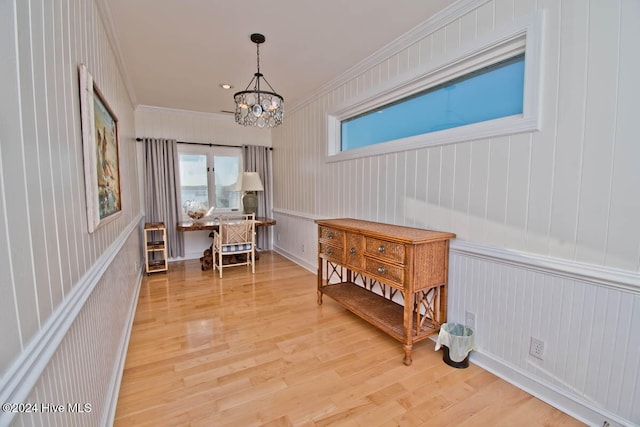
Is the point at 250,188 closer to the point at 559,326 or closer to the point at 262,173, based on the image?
the point at 262,173

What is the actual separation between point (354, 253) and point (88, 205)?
1923 millimetres

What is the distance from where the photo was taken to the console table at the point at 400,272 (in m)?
2.11

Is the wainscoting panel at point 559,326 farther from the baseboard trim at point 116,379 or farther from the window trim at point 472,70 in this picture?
the baseboard trim at point 116,379

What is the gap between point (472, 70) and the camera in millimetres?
2182

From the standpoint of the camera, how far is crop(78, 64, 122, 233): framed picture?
4.70ft

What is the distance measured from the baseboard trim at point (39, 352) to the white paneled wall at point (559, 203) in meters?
2.30

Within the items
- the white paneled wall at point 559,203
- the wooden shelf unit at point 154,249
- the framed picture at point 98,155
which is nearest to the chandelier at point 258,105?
the framed picture at point 98,155

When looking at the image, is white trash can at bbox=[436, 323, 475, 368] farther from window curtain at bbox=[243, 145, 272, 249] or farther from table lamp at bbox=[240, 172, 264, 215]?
window curtain at bbox=[243, 145, 272, 249]

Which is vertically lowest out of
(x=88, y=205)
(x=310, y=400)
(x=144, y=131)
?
(x=310, y=400)

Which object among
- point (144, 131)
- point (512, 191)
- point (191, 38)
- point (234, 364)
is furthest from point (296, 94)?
point (234, 364)

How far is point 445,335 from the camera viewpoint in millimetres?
2184

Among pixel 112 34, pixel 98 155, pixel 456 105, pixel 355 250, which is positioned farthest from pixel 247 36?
pixel 355 250

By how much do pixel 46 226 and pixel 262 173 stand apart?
4831 mm

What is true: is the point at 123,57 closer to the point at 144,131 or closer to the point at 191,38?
the point at 191,38
